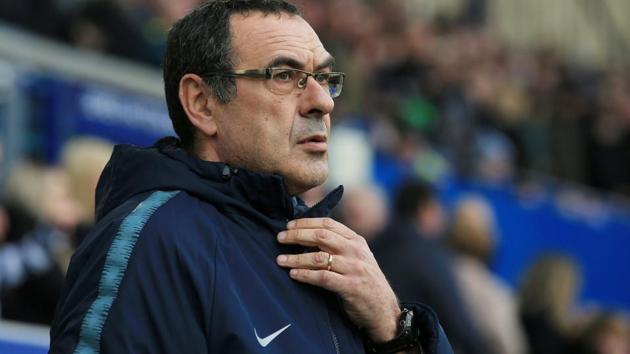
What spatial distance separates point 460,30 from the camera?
1534 centimetres

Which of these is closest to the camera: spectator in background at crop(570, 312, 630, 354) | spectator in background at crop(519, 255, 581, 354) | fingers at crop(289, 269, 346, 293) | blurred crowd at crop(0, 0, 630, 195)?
fingers at crop(289, 269, 346, 293)

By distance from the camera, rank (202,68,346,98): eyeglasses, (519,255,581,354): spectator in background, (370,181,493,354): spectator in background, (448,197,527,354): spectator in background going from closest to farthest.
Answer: (202,68,346,98): eyeglasses, (370,181,493,354): spectator in background, (448,197,527,354): spectator in background, (519,255,581,354): spectator in background

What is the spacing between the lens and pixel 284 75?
3029 mm

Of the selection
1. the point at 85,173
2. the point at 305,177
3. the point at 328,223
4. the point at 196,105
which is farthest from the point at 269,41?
the point at 85,173

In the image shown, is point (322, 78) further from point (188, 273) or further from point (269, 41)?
point (188, 273)

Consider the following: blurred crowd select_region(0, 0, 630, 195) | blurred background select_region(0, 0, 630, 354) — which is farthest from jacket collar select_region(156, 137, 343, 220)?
blurred crowd select_region(0, 0, 630, 195)

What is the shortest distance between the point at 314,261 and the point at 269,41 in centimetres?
54

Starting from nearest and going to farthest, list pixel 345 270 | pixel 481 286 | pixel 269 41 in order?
pixel 345 270 → pixel 269 41 → pixel 481 286

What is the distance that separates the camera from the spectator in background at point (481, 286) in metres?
7.02

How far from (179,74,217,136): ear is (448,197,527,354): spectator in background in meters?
3.98

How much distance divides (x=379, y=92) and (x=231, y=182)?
916 cm

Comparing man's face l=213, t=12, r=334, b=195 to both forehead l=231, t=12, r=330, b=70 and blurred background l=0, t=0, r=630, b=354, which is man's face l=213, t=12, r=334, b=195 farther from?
blurred background l=0, t=0, r=630, b=354

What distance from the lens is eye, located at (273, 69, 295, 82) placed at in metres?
3.01

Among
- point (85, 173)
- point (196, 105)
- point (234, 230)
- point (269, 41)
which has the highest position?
point (269, 41)
